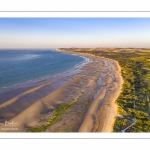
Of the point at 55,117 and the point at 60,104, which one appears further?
the point at 60,104

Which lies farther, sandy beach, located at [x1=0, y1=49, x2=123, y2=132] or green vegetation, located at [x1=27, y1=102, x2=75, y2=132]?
sandy beach, located at [x1=0, y1=49, x2=123, y2=132]

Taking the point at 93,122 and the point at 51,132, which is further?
the point at 93,122

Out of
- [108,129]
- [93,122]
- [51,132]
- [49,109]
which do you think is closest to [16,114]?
[49,109]

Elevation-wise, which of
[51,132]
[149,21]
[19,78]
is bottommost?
[51,132]

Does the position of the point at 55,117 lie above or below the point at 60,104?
below

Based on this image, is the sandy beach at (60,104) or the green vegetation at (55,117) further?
the sandy beach at (60,104)
